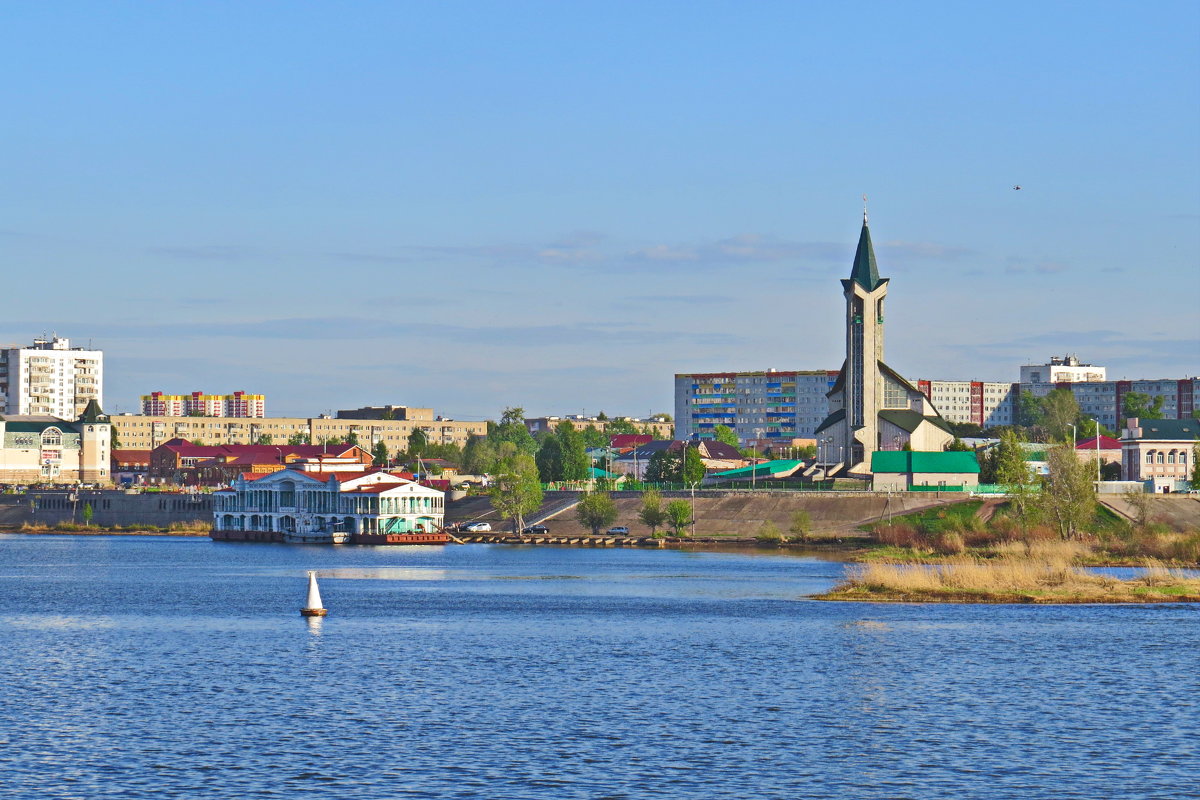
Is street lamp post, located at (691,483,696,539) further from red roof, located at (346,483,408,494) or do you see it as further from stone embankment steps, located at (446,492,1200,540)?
red roof, located at (346,483,408,494)

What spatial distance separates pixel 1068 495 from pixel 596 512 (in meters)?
57.7

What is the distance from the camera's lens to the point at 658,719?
154ft

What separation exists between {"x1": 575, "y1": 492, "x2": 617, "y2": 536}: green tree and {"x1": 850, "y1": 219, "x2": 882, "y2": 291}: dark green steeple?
4342 cm

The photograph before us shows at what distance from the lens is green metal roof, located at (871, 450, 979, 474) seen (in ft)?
576

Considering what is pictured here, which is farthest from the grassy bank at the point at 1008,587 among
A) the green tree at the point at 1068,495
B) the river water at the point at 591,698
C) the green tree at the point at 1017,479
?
the green tree at the point at 1017,479

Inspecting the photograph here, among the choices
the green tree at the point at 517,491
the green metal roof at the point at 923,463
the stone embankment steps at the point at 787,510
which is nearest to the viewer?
the stone embankment steps at the point at 787,510

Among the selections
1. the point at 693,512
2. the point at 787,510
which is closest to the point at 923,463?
the point at 787,510

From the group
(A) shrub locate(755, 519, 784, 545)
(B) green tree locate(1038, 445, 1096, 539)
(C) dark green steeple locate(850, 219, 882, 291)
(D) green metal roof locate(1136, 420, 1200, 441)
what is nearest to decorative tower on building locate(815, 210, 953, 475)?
(C) dark green steeple locate(850, 219, 882, 291)

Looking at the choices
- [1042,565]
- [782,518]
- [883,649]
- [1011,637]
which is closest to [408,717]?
[883,649]

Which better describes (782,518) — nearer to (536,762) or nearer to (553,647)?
(553,647)

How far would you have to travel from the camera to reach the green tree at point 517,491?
17638cm

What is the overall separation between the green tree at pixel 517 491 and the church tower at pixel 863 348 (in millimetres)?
40607

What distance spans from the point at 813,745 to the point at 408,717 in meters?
11.8

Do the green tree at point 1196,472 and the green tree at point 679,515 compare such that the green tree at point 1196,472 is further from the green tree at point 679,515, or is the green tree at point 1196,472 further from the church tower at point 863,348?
the green tree at point 679,515
